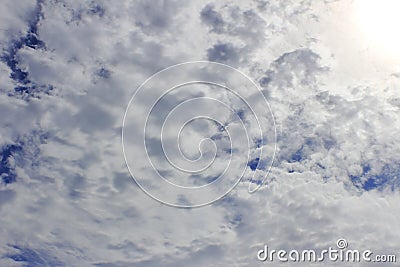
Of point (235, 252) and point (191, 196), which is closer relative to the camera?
point (191, 196)

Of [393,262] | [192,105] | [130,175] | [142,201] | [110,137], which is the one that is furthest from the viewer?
[393,262]

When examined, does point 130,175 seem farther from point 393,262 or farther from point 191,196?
point 393,262

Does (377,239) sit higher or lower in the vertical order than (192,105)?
lower

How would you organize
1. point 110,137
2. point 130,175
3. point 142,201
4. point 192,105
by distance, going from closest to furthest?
1. point 192,105
2. point 110,137
3. point 130,175
4. point 142,201

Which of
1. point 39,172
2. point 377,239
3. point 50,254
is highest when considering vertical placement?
point 39,172

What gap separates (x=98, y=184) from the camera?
78.5 ft

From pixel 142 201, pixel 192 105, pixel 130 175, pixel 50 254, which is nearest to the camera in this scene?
pixel 192 105

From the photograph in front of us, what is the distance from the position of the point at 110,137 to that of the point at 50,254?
1706cm

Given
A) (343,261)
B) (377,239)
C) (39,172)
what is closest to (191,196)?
(39,172)

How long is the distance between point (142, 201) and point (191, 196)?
3.98 meters

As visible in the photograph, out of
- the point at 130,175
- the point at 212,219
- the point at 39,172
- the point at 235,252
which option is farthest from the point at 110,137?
the point at 235,252

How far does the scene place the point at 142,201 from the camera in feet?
82.6

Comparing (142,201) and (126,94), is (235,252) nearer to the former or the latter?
(142,201)

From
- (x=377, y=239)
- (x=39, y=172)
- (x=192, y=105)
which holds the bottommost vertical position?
(x=377, y=239)
